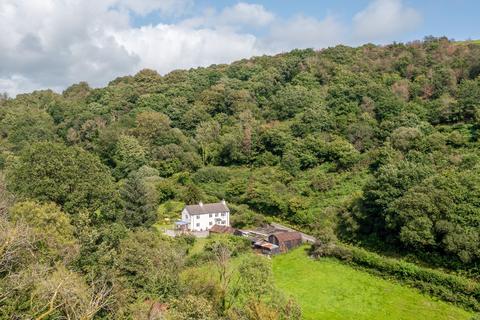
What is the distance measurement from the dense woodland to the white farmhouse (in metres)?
1.63

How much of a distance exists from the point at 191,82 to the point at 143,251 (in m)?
69.9

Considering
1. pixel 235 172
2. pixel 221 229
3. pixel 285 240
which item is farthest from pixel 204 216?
pixel 285 240

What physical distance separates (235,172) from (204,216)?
13.1m

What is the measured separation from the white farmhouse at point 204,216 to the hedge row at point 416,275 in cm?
1569

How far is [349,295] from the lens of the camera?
30.1 metres

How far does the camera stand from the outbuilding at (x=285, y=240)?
129ft

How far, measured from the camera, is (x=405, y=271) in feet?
103

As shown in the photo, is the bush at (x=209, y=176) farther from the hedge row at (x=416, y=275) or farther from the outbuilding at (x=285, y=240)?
the hedge row at (x=416, y=275)

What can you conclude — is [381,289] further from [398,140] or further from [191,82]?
[191,82]

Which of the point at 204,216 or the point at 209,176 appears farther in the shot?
the point at 209,176

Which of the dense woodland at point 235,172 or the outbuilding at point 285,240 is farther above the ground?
the dense woodland at point 235,172

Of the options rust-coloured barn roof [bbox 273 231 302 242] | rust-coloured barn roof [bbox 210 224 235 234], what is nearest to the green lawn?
rust-coloured barn roof [bbox 273 231 302 242]

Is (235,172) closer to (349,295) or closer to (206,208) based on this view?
(206,208)

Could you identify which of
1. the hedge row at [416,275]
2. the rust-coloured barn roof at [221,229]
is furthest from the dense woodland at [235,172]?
the rust-coloured barn roof at [221,229]
